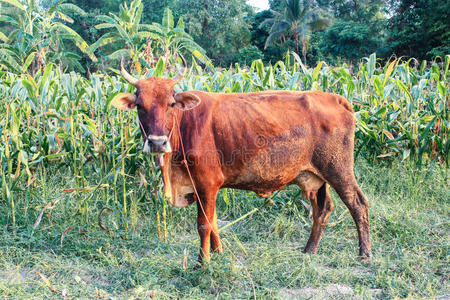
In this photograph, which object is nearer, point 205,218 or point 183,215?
point 205,218

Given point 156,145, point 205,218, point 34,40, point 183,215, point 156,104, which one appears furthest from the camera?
point 34,40

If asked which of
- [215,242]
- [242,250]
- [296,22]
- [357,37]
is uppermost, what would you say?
[296,22]

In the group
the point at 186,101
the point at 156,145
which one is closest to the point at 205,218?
the point at 156,145

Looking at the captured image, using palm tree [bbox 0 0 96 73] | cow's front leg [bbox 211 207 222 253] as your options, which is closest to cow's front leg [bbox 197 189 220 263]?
cow's front leg [bbox 211 207 222 253]

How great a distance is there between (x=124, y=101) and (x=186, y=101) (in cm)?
47

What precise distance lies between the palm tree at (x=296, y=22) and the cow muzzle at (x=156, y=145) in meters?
28.6

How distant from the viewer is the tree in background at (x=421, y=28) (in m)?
19.0

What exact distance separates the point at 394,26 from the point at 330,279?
21.0 metres

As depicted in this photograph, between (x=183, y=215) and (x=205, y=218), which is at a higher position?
(x=205, y=218)

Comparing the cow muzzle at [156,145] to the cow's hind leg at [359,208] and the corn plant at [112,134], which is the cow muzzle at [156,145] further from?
the cow's hind leg at [359,208]

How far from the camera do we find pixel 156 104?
A: 314 cm

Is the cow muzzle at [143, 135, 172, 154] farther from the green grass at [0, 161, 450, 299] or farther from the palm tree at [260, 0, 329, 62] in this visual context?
the palm tree at [260, 0, 329, 62]

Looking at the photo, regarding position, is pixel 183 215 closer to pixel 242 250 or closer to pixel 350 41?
pixel 242 250

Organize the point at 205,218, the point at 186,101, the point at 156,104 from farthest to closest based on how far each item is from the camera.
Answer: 1. the point at 205,218
2. the point at 186,101
3. the point at 156,104
